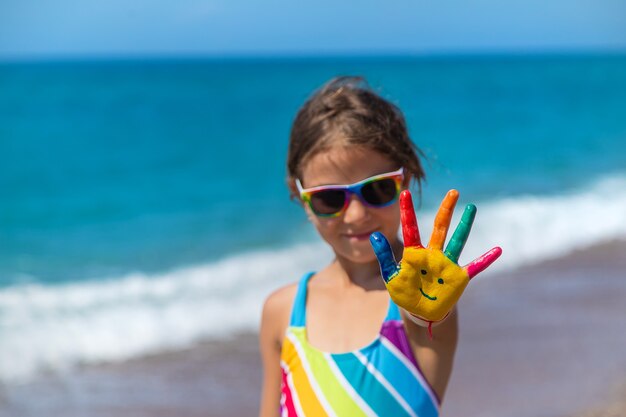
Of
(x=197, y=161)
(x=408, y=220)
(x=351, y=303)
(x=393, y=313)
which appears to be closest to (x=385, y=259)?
(x=408, y=220)

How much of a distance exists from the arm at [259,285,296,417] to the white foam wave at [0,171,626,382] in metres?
3.28

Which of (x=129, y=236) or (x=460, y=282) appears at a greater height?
(x=129, y=236)

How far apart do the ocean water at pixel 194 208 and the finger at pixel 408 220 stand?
830mm

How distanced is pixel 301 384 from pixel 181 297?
482cm

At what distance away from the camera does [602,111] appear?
2506cm

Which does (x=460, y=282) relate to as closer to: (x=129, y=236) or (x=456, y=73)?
(x=129, y=236)

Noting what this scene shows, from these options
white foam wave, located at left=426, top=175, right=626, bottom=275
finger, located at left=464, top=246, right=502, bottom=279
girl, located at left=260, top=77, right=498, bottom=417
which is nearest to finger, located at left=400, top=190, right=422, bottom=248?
finger, located at left=464, top=246, right=502, bottom=279

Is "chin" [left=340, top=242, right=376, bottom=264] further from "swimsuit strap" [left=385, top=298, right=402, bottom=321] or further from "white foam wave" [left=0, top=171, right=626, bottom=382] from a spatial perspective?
"white foam wave" [left=0, top=171, right=626, bottom=382]

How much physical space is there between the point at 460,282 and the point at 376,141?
2.00ft

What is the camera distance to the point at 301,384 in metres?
2.07

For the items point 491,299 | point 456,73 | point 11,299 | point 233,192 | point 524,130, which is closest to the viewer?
point 491,299

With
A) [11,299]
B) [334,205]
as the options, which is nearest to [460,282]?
[334,205]

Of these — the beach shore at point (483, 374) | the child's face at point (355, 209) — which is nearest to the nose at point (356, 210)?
the child's face at point (355, 209)

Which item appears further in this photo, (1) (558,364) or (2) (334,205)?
(1) (558,364)
